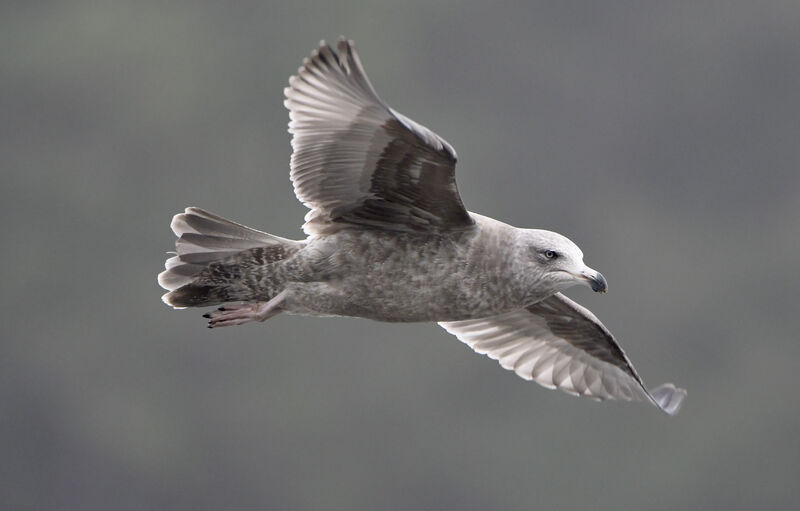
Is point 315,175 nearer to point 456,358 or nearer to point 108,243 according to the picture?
point 456,358

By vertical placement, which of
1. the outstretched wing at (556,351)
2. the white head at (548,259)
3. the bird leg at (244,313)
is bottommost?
the bird leg at (244,313)

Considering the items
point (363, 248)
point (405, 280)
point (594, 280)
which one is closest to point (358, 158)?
point (363, 248)

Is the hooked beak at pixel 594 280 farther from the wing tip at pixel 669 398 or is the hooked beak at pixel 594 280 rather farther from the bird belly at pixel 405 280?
the wing tip at pixel 669 398

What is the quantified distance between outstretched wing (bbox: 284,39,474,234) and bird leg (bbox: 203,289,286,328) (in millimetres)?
421

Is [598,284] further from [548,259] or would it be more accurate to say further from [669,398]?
[669,398]

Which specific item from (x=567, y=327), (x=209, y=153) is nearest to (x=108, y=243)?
(x=209, y=153)

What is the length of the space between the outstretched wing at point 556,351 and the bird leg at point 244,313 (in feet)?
5.80

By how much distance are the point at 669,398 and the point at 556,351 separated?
75cm

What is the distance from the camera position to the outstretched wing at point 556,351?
8.96 m

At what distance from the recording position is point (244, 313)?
24.3ft

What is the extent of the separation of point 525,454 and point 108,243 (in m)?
12.7

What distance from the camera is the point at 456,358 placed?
35375mm

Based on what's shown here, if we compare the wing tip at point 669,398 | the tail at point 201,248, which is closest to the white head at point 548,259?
the tail at point 201,248

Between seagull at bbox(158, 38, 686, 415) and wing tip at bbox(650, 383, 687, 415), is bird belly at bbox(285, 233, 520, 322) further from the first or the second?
wing tip at bbox(650, 383, 687, 415)
